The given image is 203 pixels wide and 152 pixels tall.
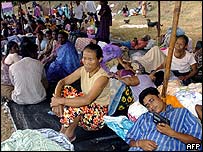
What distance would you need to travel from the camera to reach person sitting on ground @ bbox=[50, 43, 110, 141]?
2805 millimetres

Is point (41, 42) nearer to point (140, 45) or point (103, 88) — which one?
point (140, 45)

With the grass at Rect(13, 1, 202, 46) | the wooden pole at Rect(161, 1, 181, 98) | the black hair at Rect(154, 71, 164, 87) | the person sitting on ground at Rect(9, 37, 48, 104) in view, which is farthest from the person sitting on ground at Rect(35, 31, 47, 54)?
the wooden pole at Rect(161, 1, 181, 98)

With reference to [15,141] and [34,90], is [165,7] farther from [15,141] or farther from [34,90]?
[15,141]

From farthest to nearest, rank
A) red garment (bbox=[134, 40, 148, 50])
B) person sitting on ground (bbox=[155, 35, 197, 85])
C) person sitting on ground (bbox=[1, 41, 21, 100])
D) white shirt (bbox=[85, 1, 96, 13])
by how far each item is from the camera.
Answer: white shirt (bbox=[85, 1, 96, 13]) < red garment (bbox=[134, 40, 148, 50]) < person sitting on ground (bbox=[1, 41, 21, 100]) < person sitting on ground (bbox=[155, 35, 197, 85])

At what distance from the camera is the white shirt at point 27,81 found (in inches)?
150

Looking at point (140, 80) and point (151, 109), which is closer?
point (151, 109)

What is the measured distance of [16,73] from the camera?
379 cm

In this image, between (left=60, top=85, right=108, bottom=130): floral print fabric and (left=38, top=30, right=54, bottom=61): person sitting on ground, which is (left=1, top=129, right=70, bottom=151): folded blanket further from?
(left=38, top=30, right=54, bottom=61): person sitting on ground

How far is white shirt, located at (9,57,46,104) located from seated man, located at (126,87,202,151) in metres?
1.83

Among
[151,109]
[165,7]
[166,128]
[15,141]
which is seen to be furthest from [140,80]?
[165,7]

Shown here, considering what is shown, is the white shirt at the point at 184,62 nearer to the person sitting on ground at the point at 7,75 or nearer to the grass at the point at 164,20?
the person sitting on ground at the point at 7,75

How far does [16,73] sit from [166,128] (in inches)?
83.9

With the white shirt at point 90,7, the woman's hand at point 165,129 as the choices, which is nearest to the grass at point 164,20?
the white shirt at point 90,7

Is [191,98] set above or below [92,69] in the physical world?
below
